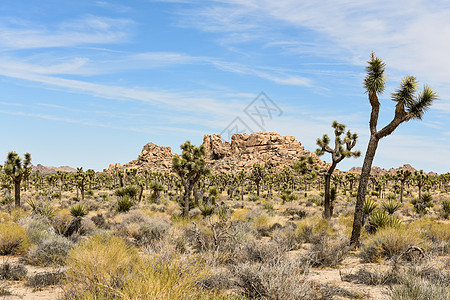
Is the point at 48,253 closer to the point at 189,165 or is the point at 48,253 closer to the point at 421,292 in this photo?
the point at 421,292

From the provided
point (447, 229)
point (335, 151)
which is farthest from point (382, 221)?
point (335, 151)

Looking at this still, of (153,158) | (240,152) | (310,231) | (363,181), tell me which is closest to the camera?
(363,181)

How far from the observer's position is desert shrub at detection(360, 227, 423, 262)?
9.93 m

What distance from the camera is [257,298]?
5.54 m

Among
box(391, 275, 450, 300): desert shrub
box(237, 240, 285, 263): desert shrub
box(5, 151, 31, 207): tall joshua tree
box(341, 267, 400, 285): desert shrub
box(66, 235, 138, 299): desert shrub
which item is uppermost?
box(5, 151, 31, 207): tall joshua tree

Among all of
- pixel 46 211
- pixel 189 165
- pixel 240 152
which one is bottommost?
pixel 46 211

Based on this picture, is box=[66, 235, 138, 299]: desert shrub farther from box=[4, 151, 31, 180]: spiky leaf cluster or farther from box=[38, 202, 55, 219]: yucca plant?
box=[4, 151, 31, 180]: spiky leaf cluster

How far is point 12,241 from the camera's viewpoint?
1111 cm

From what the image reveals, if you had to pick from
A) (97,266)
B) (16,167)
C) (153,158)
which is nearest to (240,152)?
(153,158)

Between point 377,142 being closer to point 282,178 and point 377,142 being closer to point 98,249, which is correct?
point 98,249

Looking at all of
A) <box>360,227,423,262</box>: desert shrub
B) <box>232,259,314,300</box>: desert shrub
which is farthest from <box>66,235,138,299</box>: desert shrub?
<box>360,227,423,262</box>: desert shrub

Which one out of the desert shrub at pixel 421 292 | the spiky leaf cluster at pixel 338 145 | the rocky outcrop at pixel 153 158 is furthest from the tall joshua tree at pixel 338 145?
the rocky outcrop at pixel 153 158

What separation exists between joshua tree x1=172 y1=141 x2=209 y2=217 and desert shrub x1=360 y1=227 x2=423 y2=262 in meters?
15.6

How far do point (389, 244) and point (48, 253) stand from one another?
10492mm
